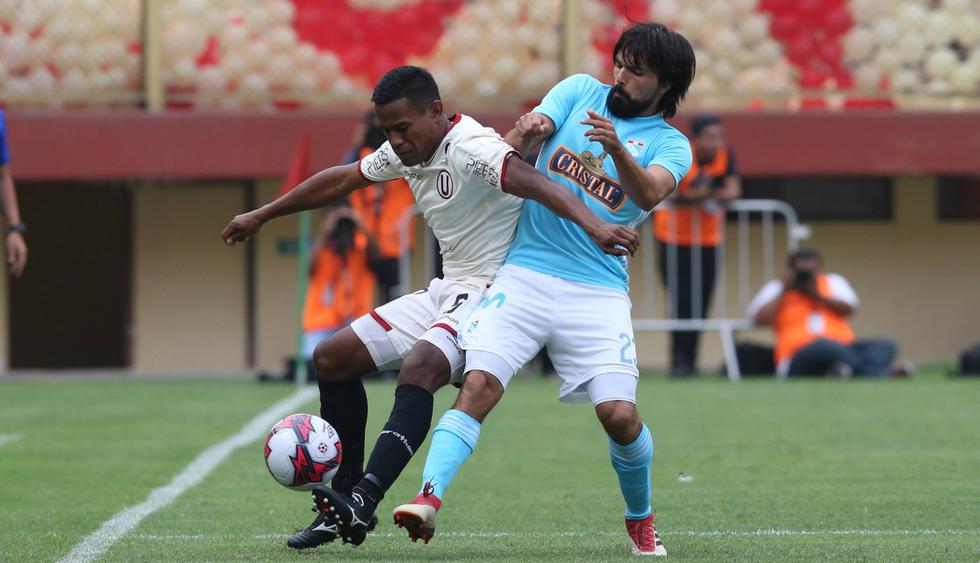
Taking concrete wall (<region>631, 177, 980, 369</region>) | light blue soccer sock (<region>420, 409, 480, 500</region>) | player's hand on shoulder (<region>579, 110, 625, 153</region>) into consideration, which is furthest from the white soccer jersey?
concrete wall (<region>631, 177, 980, 369</region>)

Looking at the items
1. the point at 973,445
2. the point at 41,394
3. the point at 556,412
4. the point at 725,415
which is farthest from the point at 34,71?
the point at 973,445

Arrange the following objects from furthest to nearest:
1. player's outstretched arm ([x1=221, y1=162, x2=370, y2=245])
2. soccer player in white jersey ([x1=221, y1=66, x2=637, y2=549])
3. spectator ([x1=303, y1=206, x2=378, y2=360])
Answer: spectator ([x1=303, y1=206, x2=378, y2=360]) → player's outstretched arm ([x1=221, y1=162, x2=370, y2=245]) → soccer player in white jersey ([x1=221, y1=66, x2=637, y2=549])

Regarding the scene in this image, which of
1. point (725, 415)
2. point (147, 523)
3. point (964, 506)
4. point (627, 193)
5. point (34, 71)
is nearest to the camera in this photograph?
point (627, 193)

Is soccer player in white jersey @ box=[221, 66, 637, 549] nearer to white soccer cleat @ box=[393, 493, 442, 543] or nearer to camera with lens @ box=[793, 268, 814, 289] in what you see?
white soccer cleat @ box=[393, 493, 442, 543]

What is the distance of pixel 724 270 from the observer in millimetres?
16844

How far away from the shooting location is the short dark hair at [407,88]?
585 centimetres

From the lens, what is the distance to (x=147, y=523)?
265 inches

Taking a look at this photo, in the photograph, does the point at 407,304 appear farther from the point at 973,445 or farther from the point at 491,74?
the point at 491,74

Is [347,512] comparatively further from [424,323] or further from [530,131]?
[530,131]

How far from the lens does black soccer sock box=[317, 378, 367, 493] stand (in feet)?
20.6

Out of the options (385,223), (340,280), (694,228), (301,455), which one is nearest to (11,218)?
(301,455)

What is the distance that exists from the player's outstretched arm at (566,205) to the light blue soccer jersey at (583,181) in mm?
337

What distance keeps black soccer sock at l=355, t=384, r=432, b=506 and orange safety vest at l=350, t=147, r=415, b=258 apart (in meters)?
8.86

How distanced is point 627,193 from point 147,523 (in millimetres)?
2434
